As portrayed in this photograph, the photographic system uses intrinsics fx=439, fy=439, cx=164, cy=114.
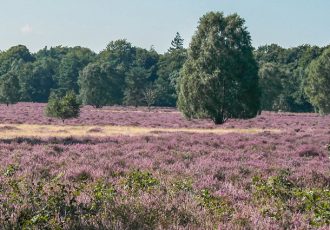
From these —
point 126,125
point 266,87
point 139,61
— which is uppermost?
point 139,61

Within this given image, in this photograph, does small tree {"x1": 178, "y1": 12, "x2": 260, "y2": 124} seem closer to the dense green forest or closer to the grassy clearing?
the grassy clearing

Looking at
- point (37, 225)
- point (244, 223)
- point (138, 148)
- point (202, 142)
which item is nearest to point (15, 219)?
point (37, 225)

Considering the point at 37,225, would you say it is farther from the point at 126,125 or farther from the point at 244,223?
the point at 126,125

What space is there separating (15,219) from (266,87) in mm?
77916

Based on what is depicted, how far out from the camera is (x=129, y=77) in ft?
343

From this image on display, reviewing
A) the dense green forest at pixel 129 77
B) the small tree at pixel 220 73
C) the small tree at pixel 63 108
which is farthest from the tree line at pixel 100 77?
the small tree at pixel 220 73

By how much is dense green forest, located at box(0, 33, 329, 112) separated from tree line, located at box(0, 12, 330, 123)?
0.56 feet

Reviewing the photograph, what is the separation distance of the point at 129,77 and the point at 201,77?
224ft

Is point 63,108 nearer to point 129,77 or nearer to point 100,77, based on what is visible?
point 100,77

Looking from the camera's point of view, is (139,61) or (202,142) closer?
(202,142)

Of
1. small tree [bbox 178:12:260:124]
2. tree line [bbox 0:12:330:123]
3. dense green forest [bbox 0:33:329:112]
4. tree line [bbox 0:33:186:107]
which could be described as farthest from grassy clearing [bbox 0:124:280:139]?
dense green forest [bbox 0:33:329:112]

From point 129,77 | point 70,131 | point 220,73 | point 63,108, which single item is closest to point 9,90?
point 129,77

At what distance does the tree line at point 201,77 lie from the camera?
37312mm

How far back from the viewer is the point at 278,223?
5.99 m
